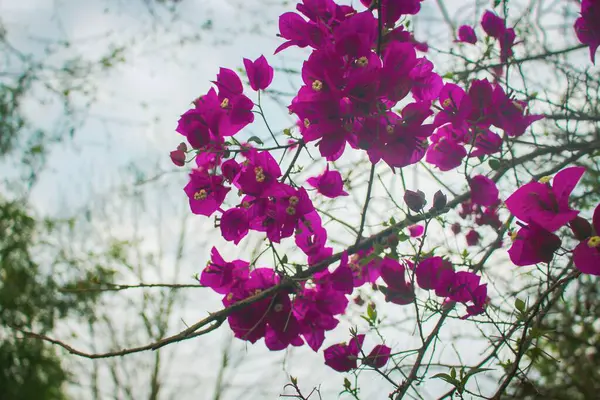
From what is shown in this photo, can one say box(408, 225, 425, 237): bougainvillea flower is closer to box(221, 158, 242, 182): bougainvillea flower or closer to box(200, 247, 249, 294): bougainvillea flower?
box(200, 247, 249, 294): bougainvillea flower

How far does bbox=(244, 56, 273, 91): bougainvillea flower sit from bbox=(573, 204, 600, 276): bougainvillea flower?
0.82 m

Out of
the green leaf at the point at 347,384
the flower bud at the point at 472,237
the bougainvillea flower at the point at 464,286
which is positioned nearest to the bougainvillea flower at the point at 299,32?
the bougainvillea flower at the point at 464,286

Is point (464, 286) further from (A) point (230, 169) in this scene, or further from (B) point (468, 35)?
(B) point (468, 35)

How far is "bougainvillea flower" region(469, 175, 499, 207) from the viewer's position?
1.33m

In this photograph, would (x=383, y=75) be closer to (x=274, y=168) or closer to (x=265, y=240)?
(x=274, y=168)

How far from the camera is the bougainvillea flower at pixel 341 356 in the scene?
1290mm

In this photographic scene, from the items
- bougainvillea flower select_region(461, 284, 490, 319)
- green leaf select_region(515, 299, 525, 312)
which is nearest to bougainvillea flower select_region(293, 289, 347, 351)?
bougainvillea flower select_region(461, 284, 490, 319)

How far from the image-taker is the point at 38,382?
6.03 meters

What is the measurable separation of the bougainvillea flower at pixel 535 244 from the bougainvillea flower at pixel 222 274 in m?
0.72

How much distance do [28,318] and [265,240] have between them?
18.5ft

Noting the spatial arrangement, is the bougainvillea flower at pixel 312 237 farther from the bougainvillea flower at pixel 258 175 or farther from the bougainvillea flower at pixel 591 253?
the bougainvillea flower at pixel 591 253

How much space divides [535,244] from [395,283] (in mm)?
491

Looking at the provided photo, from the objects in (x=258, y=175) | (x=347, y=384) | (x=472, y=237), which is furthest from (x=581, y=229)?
(x=472, y=237)

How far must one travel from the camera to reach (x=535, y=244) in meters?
0.83
